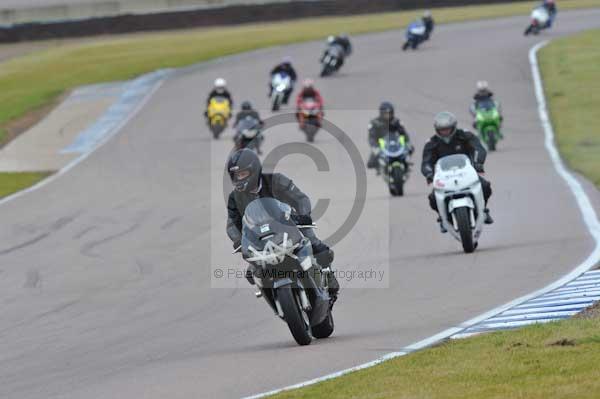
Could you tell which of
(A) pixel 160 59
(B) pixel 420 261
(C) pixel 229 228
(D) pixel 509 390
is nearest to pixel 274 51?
(A) pixel 160 59

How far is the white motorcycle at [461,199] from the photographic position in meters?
15.0

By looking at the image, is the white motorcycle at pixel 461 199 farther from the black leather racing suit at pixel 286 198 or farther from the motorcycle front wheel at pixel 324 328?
the black leather racing suit at pixel 286 198

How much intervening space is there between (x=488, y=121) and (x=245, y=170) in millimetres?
18337

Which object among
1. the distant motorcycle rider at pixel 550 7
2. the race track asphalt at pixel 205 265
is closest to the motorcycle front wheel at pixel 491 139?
the race track asphalt at pixel 205 265

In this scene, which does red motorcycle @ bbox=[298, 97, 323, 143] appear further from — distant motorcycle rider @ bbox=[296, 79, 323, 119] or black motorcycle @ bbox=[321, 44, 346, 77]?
black motorcycle @ bbox=[321, 44, 346, 77]

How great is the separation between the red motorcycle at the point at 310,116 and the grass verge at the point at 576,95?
5.74 metres

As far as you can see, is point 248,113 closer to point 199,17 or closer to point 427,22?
point 427,22

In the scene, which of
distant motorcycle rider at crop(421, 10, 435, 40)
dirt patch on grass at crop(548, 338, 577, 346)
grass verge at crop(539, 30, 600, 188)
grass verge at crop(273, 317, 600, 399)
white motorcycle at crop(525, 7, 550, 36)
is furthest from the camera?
white motorcycle at crop(525, 7, 550, 36)

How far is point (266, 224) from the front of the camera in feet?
32.5

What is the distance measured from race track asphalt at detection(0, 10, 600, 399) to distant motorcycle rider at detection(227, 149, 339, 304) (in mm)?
794

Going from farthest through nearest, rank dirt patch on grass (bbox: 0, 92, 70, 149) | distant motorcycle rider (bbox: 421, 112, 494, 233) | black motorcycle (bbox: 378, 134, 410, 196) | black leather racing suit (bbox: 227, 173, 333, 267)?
dirt patch on grass (bbox: 0, 92, 70, 149) → black motorcycle (bbox: 378, 134, 410, 196) → distant motorcycle rider (bbox: 421, 112, 494, 233) → black leather racing suit (bbox: 227, 173, 333, 267)

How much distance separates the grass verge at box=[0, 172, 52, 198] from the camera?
2602cm

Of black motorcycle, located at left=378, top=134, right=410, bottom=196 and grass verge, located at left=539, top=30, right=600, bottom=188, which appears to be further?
grass verge, located at left=539, top=30, right=600, bottom=188

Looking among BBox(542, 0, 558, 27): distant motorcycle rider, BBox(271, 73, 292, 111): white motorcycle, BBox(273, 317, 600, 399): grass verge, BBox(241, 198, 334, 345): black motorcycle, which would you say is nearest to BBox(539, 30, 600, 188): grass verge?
BBox(542, 0, 558, 27): distant motorcycle rider
